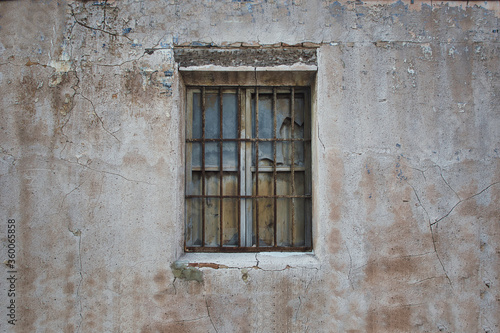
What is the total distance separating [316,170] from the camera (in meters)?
2.44

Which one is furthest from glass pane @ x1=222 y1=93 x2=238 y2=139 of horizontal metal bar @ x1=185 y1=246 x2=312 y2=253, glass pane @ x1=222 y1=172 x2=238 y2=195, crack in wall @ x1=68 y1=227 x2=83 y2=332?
crack in wall @ x1=68 y1=227 x2=83 y2=332

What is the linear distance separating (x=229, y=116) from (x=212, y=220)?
35.4 inches

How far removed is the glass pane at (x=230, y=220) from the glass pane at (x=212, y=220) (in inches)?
2.4

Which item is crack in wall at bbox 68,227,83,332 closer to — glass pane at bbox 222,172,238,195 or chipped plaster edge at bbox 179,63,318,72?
glass pane at bbox 222,172,238,195

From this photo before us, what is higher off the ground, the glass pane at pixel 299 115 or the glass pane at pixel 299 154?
the glass pane at pixel 299 115

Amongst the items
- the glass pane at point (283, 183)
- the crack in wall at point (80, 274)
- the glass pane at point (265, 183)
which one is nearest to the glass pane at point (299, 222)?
the glass pane at point (283, 183)

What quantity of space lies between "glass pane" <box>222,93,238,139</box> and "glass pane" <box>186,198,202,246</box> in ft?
2.05

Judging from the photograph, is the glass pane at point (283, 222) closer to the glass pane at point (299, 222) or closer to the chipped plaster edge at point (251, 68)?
the glass pane at point (299, 222)

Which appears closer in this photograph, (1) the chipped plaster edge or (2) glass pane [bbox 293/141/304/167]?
(1) the chipped plaster edge

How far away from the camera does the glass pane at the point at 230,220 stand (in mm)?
2602

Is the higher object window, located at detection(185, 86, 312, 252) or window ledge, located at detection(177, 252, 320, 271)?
window, located at detection(185, 86, 312, 252)

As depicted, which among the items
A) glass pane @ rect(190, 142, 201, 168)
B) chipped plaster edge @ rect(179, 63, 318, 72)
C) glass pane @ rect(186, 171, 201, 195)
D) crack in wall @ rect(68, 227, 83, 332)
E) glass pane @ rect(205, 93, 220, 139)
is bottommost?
crack in wall @ rect(68, 227, 83, 332)

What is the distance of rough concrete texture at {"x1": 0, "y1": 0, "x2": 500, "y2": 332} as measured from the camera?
234 centimetres

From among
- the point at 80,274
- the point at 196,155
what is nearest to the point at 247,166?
the point at 196,155
